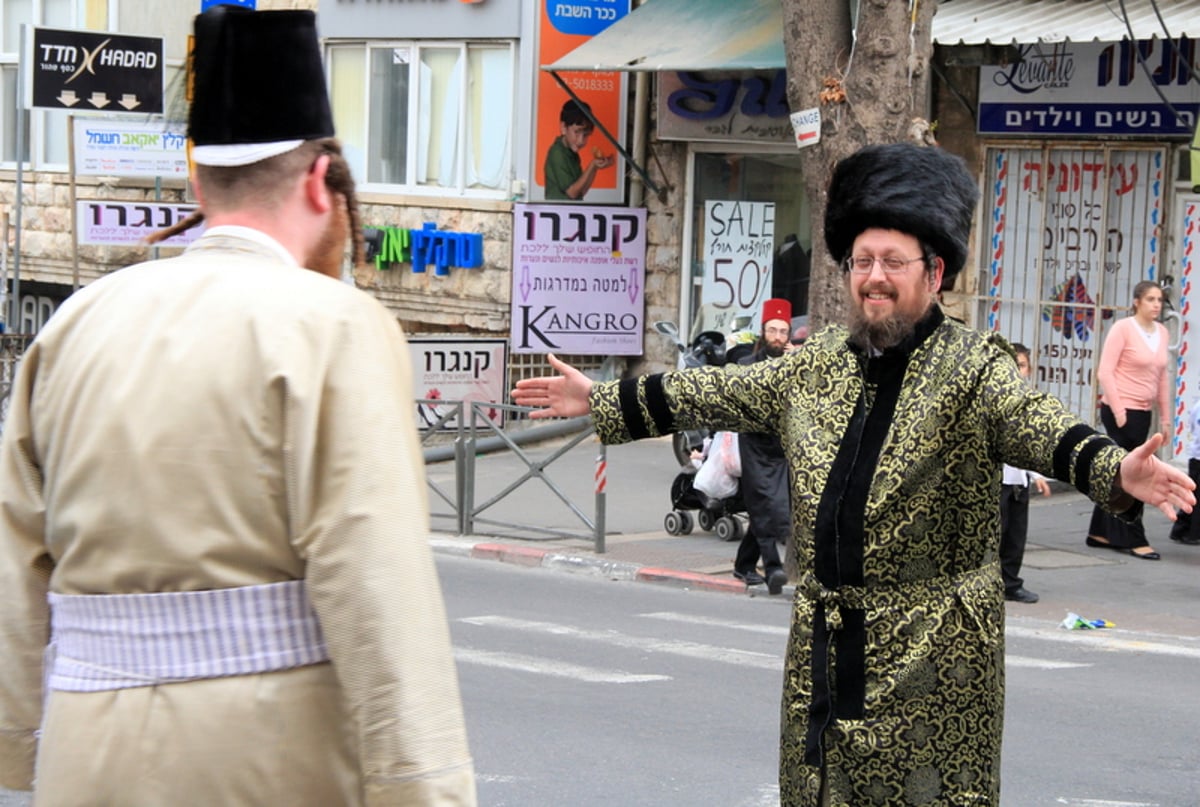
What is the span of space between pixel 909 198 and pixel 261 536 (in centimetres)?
181

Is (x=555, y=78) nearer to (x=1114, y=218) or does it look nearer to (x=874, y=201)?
(x=1114, y=218)

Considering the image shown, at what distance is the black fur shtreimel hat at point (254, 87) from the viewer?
265cm

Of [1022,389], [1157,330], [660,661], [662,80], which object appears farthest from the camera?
[662,80]

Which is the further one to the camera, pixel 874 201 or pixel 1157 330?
pixel 1157 330

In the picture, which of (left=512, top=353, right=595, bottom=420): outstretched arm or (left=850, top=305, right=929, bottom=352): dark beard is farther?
(left=512, top=353, right=595, bottom=420): outstretched arm

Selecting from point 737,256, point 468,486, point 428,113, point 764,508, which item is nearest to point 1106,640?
point 764,508

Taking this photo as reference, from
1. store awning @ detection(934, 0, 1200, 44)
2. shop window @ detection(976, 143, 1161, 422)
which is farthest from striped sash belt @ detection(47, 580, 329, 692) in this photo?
shop window @ detection(976, 143, 1161, 422)

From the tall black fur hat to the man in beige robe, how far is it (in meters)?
1.54

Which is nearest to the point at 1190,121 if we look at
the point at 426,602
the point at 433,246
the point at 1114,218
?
the point at 1114,218

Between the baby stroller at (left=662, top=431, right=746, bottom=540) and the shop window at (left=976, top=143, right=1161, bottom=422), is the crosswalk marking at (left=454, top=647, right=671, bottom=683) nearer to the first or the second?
the baby stroller at (left=662, top=431, right=746, bottom=540)

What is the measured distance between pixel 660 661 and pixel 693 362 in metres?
7.67

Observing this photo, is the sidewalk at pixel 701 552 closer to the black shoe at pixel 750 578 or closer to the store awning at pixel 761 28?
the black shoe at pixel 750 578

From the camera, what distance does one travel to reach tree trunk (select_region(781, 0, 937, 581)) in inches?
443

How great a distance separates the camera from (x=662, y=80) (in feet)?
62.9
